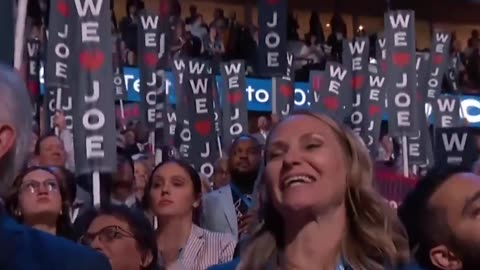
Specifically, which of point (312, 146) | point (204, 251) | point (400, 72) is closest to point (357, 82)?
point (400, 72)

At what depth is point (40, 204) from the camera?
4.33 m

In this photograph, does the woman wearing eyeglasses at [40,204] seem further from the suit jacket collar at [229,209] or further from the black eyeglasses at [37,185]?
the suit jacket collar at [229,209]

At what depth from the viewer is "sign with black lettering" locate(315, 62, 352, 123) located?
1055 cm

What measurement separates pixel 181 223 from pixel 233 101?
5.52m

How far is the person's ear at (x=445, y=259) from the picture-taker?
2867 millimetres

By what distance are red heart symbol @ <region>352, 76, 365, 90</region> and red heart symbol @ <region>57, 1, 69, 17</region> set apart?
4864 millimetres

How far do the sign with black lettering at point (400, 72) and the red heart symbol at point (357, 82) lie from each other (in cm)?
97

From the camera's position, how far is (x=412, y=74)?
984 cm

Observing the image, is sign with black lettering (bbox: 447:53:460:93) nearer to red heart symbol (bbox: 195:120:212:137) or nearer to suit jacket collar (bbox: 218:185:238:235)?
red heart symbol (bbox: 195:120:212:137)

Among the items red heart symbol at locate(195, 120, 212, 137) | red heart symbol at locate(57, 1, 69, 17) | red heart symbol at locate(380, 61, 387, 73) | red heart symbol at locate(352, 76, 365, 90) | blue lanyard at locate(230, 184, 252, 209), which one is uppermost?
red heart symbol at locate(57, 1, 69, 17)

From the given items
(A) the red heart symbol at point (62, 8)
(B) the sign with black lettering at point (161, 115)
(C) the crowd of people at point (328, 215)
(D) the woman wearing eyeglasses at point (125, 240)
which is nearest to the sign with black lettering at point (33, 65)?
(B) the sign with black lettering at point (161, 115)

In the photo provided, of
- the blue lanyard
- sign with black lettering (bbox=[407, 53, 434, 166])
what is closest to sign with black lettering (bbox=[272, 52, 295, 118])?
sign with black lettering (bbox=[407, 53, 434, 166])

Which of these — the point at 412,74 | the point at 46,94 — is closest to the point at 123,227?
the point at 46,94

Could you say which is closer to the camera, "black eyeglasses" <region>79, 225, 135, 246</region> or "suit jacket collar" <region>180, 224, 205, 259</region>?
"black eyeglasses" <region>79, 225, 135, 246</region>
